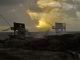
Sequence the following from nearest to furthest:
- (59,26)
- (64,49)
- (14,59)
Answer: (14,59) < (64,49) < (59,26)

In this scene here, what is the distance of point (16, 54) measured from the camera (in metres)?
40.3

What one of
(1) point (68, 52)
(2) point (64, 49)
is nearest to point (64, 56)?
(1) point (68, 52)

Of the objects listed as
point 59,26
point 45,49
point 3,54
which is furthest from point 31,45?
point 59,26

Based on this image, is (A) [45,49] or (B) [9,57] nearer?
(B) [9,57]

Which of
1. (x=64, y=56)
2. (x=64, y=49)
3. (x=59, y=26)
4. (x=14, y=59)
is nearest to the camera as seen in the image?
(x=14, y=59)

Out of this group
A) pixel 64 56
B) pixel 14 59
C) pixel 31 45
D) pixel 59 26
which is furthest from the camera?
pixel 59 26

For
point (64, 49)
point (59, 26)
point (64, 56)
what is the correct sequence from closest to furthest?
point (64, 56) < point (64, 49) < point (59, 26)

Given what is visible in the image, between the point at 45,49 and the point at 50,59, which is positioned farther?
the point at 45,49

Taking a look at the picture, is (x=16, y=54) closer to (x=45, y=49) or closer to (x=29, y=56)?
(x=29, y=56)

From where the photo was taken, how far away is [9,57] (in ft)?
127

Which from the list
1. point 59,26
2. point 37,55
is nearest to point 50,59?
point 37,55

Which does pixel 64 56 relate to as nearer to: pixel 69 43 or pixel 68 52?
pixel 68 52

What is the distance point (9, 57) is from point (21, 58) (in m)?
2.05

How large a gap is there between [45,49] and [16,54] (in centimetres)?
838
